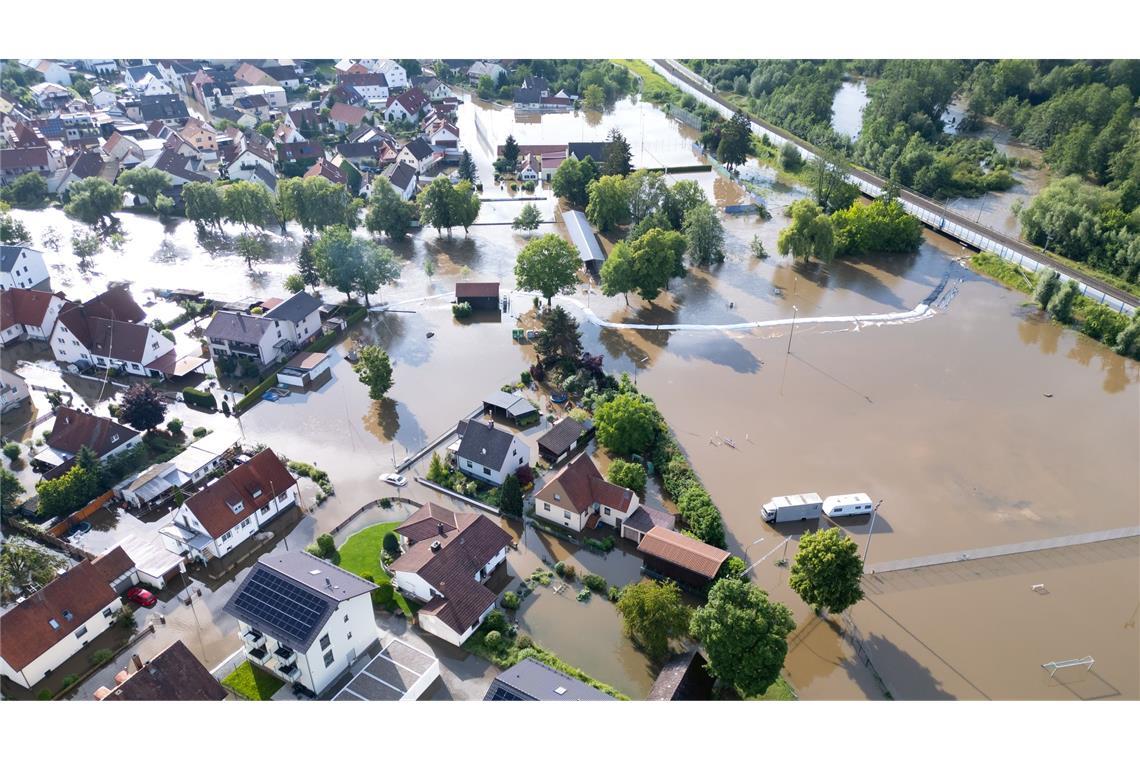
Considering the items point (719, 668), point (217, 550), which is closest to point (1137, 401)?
point (719, 668)

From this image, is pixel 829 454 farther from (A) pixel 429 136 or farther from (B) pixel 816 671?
(A) pixel 429 136

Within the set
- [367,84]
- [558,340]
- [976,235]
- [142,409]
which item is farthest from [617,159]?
[367,84]

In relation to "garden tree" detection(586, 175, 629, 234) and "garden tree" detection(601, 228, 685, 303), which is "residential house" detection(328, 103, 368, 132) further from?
"garden tree" detection(601, 228, 685, 303)

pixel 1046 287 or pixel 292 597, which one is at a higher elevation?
pixel 1046 287

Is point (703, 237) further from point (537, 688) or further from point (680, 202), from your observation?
point (537, 688)

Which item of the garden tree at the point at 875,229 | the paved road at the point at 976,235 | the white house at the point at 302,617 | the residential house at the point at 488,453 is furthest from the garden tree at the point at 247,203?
the paved road at the point at 976,235

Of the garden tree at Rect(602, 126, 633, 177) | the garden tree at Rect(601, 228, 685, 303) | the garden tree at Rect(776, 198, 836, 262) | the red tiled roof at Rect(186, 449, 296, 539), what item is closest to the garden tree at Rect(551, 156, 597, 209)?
the garden tree at Rect(602, 126, 633, 177)
